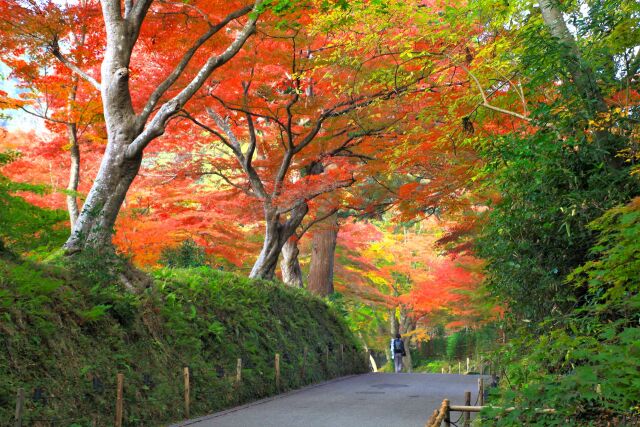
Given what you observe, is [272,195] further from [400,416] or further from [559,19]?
[559,19]

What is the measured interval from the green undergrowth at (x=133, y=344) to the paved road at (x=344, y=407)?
2.04ft

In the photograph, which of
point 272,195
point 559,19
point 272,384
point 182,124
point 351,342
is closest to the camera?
point 559,19

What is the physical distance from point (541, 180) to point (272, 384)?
8.90 meters

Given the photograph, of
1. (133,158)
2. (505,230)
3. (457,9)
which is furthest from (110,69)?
(505,230)

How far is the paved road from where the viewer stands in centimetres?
1137

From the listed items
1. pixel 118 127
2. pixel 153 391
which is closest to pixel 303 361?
pixel 153 391

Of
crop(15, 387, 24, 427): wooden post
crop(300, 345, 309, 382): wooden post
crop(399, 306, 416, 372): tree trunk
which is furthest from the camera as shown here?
crop(399, 306, 416, 372): tree trunk

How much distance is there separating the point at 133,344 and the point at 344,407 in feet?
15.9

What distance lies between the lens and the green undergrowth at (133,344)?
338 inches

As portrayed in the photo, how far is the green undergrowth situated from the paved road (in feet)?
2.04

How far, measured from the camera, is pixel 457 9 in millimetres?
12086

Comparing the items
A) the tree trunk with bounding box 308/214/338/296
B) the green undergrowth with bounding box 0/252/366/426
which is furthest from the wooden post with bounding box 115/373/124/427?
the tree trunk with bounding box 308/214/338/296

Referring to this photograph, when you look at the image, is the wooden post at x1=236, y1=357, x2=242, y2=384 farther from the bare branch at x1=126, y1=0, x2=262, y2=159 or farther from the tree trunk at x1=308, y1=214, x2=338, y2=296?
the tree trunk at x1=308, y1=214, x2=338, y2=296

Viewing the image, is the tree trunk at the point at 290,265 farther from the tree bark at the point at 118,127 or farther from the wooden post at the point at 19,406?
the wooden post at the point at 19,406
